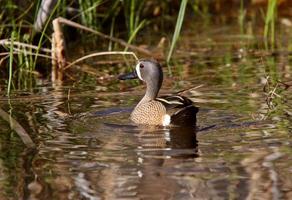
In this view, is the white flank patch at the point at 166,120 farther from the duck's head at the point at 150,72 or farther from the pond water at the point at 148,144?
the duck's head at the point at 150,72

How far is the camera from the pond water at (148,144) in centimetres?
Answer: 535

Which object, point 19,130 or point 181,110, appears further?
point 181,110

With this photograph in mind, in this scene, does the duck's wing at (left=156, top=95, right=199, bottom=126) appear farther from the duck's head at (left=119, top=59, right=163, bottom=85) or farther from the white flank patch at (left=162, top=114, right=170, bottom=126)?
the duck's head at (left=119, top=59, right=163, bottom=85)

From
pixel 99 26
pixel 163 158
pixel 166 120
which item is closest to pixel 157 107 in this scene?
pixel 166 120

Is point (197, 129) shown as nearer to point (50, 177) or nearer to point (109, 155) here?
point (109, 155)

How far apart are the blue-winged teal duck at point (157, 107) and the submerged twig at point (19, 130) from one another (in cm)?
94

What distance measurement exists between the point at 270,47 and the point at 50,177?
6194 mm

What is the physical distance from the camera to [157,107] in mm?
7324

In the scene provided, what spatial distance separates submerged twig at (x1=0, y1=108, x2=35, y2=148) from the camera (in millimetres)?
6430

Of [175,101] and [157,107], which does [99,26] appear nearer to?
[157,107]

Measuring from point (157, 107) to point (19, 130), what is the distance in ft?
3.65

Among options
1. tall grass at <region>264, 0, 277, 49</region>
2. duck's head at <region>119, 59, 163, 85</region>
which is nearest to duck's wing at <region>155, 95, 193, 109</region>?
duck's head at <region>119, 59, 163, 85</region>

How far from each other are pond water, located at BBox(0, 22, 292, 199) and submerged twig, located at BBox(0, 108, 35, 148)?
0.05m

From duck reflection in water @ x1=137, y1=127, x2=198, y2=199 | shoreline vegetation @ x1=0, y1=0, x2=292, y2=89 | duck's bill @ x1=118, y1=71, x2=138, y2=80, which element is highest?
shoreline vegetation @ x1=0, y1=0, x2=292, y2=89
